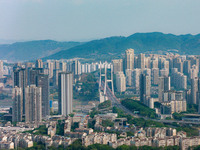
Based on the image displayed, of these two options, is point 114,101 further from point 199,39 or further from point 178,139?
point 199,39

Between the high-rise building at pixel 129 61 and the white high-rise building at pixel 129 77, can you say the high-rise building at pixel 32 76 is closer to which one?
the white high-rise building at pixel 129 77

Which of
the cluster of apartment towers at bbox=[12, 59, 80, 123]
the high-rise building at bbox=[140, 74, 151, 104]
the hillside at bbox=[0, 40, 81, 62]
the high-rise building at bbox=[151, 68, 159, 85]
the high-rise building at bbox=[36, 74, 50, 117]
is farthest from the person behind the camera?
the hillside at bbox=[0, 40, 81, 62]

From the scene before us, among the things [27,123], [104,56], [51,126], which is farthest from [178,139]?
[104,56]

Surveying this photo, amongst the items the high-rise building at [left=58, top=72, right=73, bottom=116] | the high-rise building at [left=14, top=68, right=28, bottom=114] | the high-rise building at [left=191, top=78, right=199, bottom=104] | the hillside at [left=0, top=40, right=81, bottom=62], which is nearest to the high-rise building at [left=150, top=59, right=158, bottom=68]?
the high-rise building at [left=191, top=78, right=199, bottom=104]

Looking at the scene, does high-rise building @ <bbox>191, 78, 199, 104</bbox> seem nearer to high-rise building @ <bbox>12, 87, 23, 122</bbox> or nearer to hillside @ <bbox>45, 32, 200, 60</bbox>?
high-rise building @ <bbox>12, 87, 23, 122</bbox>

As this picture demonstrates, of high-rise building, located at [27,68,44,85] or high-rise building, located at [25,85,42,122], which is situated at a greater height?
high-rise building, located at [27,68,44,85]

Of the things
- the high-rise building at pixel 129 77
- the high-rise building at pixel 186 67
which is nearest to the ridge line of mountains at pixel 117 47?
the high-rise building at pixel 186 67

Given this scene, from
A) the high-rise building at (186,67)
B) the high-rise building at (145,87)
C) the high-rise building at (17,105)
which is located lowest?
the high-rise building at (17,105)
